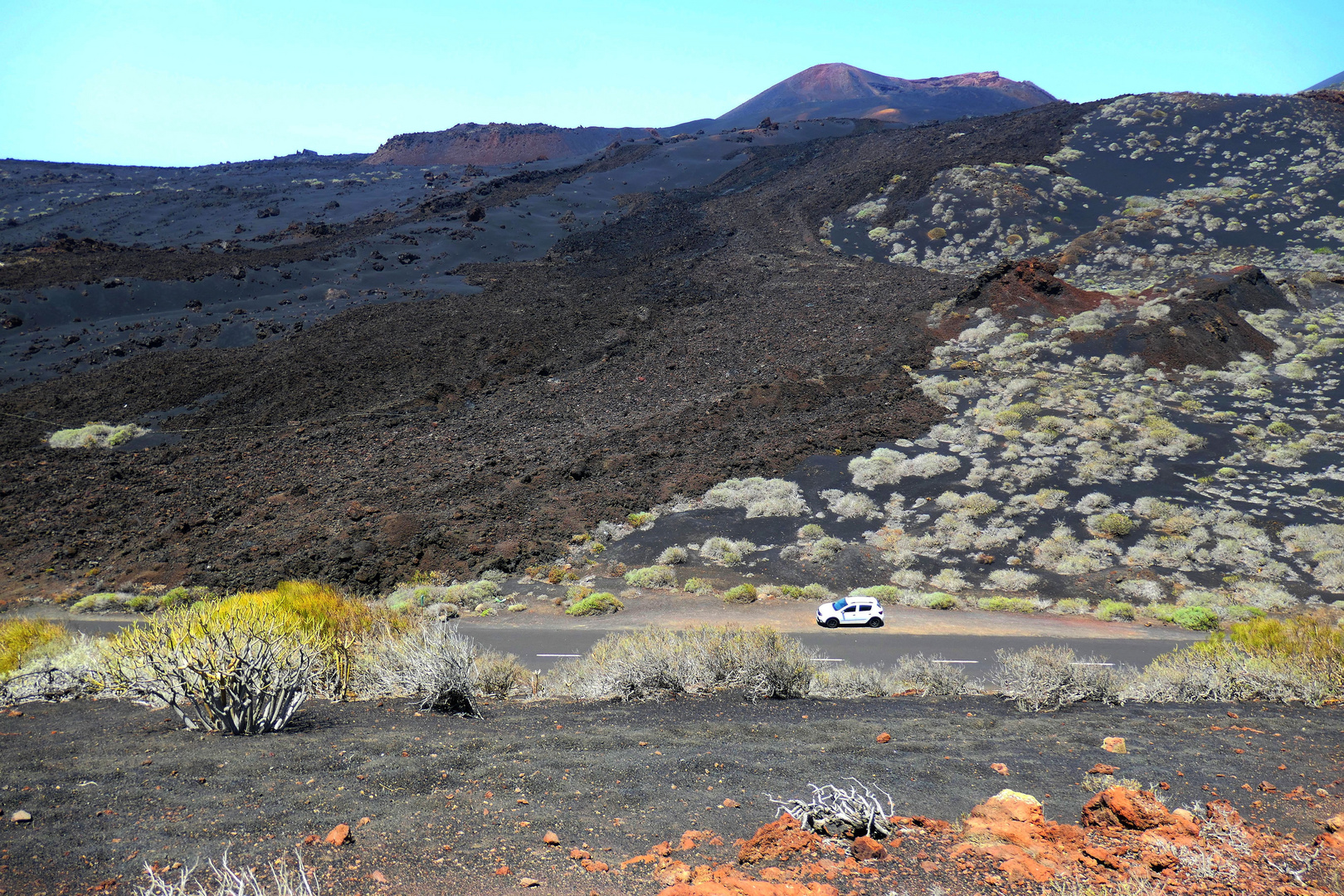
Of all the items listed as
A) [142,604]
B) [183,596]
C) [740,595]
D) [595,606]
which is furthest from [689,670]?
[142,604]

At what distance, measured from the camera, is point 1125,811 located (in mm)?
5309

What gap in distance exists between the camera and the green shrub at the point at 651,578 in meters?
20.5

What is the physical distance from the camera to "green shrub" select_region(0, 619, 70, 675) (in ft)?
36.1

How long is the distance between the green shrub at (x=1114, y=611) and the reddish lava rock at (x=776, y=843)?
16.4 meters

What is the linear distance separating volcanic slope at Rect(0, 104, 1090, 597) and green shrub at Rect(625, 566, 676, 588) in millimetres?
3284

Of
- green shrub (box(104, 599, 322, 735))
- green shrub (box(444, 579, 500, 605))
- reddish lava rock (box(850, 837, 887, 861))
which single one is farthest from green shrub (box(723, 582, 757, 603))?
reddish lava rock (box(850, 837, 887, 861))

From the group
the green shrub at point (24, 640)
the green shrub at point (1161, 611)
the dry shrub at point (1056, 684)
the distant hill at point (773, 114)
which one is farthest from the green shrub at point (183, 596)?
the distant hill at point (773, 114)

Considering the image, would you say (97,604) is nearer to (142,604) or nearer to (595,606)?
(142,604)

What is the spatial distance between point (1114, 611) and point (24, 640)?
2296 cm

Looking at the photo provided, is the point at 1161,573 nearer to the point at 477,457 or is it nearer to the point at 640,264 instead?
the point at 477,457

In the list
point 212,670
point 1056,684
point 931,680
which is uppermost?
point 212,670

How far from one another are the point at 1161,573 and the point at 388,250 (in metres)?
51.4

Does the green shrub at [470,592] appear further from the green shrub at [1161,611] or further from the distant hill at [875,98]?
the distant hill at [875,98]

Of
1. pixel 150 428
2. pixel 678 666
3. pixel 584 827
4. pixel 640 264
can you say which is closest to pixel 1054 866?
pixel 584 827
